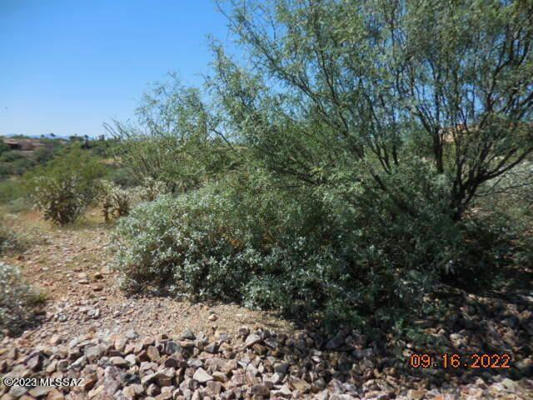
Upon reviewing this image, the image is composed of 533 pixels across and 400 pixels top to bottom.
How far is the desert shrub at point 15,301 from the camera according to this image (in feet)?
9.50

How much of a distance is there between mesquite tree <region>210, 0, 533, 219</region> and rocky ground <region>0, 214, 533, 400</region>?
129cm

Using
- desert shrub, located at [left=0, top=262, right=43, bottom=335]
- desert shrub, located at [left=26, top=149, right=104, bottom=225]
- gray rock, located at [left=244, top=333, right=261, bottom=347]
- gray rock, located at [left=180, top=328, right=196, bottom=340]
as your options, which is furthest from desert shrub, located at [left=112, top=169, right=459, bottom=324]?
desert shrub, located at [left=26, top=149, right=104, bottom=225]

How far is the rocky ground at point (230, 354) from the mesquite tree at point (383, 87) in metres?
1.29

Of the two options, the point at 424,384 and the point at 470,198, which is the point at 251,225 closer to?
the point at 424,384

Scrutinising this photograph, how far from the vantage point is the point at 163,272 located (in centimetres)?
380

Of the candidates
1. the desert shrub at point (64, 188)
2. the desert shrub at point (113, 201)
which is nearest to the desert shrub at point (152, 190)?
the desert shrub at point (113, 201)

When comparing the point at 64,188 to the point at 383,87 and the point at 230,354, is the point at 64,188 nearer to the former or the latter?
the point at 230,354

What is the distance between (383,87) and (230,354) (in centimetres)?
273

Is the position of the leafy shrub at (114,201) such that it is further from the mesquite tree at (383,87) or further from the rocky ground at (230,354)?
the mesquite tree at (383,87)

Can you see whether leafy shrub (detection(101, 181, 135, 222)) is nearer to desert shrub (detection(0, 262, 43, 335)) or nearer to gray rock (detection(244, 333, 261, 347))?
desert shrub (detection(0, 262, 43, 335))

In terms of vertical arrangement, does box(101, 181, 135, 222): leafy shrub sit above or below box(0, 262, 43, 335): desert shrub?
above

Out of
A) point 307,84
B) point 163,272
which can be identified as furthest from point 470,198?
point 163,272

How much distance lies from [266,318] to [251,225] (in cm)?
104
